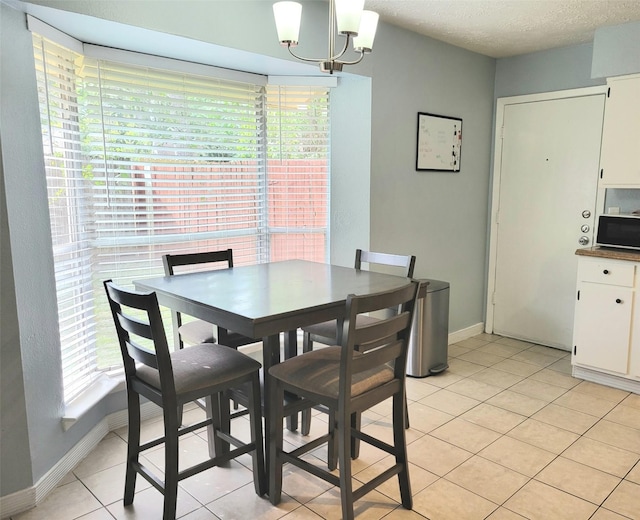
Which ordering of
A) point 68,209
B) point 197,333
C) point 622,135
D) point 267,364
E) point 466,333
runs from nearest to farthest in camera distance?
point 267,364, point 68,209, point 197,333, point 622,135, point 466,333

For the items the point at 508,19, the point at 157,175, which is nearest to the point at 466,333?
the point at 508,19

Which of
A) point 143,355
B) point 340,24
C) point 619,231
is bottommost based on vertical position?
point 143,355

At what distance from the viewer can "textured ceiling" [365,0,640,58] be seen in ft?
9.84

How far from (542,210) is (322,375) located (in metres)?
3.00

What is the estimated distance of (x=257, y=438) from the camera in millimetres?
2180

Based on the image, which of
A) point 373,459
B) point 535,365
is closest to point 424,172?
point 535,365

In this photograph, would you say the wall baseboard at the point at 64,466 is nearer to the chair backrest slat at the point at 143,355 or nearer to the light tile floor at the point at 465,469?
the light tile floor at the point at 465,469

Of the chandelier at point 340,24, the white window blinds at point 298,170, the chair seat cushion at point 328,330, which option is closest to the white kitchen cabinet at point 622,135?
the white window blinds at point 298,170

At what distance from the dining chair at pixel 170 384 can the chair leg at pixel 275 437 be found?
0.24 feet

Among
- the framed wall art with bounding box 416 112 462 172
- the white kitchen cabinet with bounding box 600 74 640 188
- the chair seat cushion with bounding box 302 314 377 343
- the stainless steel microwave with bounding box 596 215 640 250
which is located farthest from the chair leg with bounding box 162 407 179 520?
the white kitchen cabinet with bounding box 600 74 640 188

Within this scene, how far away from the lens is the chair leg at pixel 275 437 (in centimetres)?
212

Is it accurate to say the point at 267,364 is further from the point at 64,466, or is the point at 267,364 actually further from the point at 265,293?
the point at 64,466

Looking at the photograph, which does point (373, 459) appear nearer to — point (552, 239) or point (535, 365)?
point (535, 365)

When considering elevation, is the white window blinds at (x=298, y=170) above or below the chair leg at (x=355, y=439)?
above
